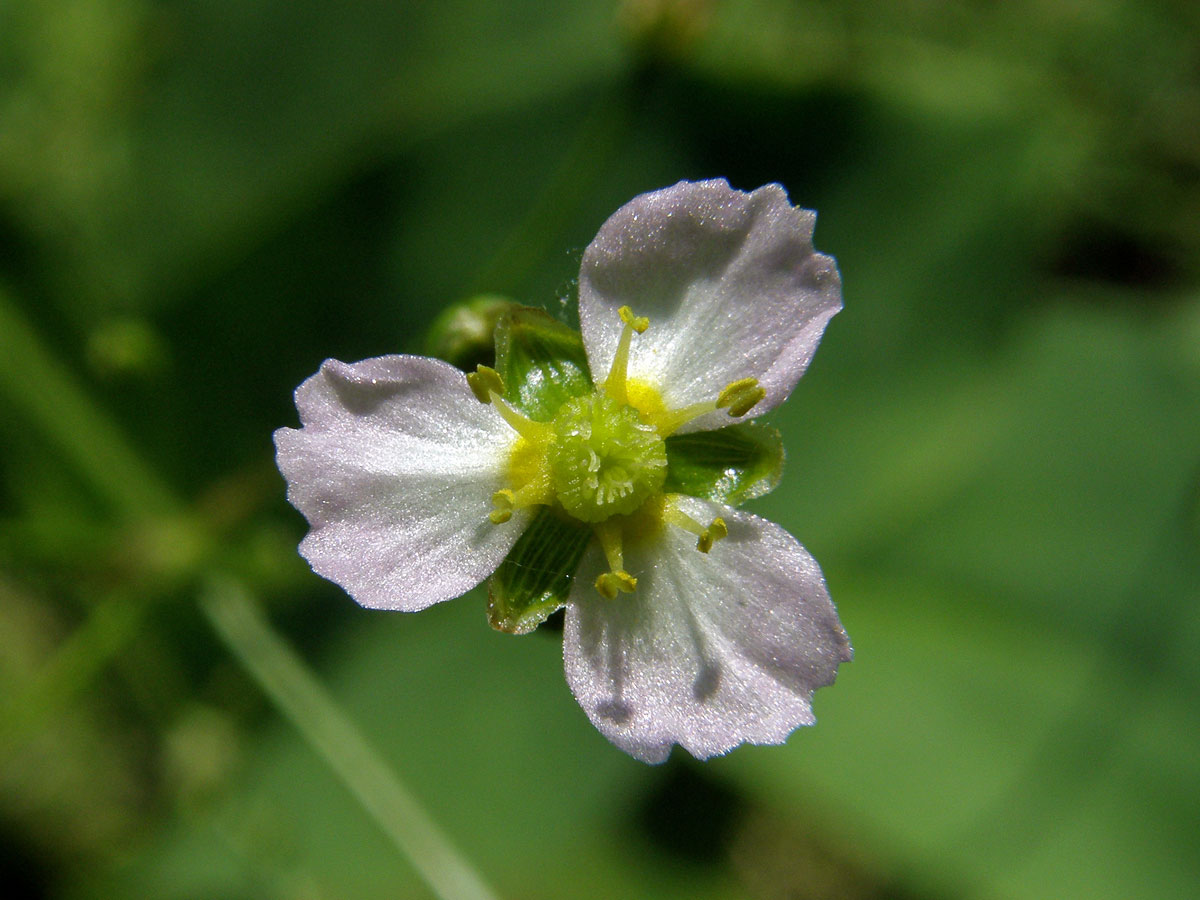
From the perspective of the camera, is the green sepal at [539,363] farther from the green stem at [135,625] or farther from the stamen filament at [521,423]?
the green stem at [135,625]

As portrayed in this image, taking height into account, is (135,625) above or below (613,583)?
below

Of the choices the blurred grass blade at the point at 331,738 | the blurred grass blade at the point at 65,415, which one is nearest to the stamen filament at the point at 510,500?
the blurred grass blade at the point at 331,738

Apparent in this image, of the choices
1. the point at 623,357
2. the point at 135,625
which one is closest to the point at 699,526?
the point at 623,357

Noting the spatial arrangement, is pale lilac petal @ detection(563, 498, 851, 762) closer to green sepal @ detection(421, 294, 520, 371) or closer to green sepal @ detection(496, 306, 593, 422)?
green sepal @ detection(496, 306, 593, 422)

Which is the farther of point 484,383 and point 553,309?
point 553,309

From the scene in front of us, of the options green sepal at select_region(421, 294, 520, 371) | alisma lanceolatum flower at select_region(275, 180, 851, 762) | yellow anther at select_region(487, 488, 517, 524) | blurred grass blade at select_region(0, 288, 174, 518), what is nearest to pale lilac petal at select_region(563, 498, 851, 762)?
alisma lanceolatum flower at select_region(275, 180, 851, 762)

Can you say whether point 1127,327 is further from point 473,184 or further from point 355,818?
point 355,818

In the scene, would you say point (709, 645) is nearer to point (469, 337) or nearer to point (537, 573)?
point (537, 573)
